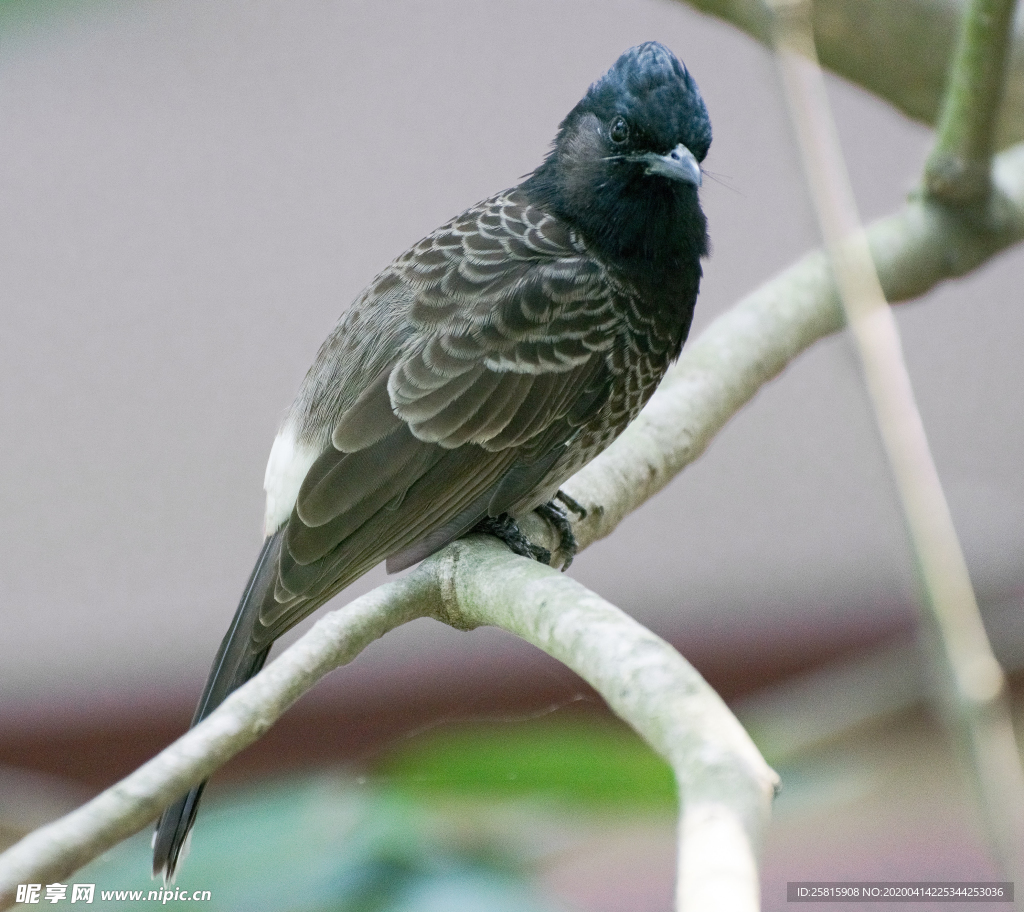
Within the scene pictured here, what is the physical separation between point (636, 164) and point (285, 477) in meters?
0.82

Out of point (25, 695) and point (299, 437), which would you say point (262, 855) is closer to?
point (299, 437)

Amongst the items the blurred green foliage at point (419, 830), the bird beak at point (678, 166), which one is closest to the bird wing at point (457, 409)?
the bird beak at point (678, 166)

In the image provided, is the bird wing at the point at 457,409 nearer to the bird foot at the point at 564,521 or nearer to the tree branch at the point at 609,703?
the bird foot at the point at 564,521

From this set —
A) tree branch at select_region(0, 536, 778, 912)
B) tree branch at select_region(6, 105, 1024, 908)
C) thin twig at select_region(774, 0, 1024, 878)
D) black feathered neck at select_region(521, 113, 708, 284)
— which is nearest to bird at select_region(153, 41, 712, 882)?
black feathered neck at select_region(521, 113, 708, 284)

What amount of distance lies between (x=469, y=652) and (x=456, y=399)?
7.34ft

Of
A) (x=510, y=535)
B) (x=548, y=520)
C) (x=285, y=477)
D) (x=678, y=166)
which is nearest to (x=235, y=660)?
(x=285, y=477)

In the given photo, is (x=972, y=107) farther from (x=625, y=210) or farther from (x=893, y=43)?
(x=625, y=210)

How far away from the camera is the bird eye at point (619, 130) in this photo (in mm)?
1936

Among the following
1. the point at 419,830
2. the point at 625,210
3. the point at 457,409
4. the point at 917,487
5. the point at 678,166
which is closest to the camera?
the point at 917,487

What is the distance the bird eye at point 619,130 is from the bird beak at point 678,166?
9 cm

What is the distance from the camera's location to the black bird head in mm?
1847

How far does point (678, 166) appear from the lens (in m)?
1.80

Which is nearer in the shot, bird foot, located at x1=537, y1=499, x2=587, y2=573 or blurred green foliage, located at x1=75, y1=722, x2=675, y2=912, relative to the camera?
blurred green foliage, located at x1=75, y1=722, x2=675, y2=912

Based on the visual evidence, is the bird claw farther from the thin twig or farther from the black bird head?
the thin twig
